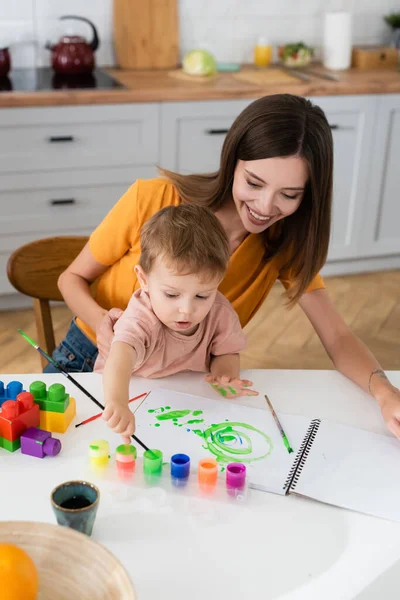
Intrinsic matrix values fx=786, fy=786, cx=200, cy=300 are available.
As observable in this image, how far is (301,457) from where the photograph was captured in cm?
132

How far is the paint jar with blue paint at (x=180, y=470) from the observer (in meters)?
1.23

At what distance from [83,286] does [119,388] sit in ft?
1.84

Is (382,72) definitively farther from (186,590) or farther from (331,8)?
(186,590)

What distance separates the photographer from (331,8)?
13.4 ft

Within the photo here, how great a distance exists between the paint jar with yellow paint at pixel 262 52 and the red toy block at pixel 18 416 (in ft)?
9.77

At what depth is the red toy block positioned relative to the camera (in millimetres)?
1280

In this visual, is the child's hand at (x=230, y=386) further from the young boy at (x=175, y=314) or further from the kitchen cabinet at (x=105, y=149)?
the kitchen cabinet at (x=105, y=149)

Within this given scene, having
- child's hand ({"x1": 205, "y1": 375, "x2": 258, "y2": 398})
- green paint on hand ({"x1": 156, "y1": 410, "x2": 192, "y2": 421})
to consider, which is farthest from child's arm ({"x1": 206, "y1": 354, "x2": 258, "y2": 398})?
green paint on hand ({"x1": 156, "y1": 410, "x2": 192, "y2": 421})

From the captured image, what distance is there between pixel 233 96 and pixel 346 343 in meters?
1.97

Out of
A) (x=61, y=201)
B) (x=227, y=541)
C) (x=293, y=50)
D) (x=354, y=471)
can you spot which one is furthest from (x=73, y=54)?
(x=227, y=541)

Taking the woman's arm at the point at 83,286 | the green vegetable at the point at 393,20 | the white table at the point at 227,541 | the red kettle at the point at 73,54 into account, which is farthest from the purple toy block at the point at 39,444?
the green vegetable at the point at 393,20

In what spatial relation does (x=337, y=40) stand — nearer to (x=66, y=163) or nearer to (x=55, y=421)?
(x=66, y=163)

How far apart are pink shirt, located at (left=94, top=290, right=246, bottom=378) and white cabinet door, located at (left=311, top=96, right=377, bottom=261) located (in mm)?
2188

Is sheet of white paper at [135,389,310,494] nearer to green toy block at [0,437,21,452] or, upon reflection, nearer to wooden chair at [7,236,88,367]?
green toy block at [0,437,21,452]
